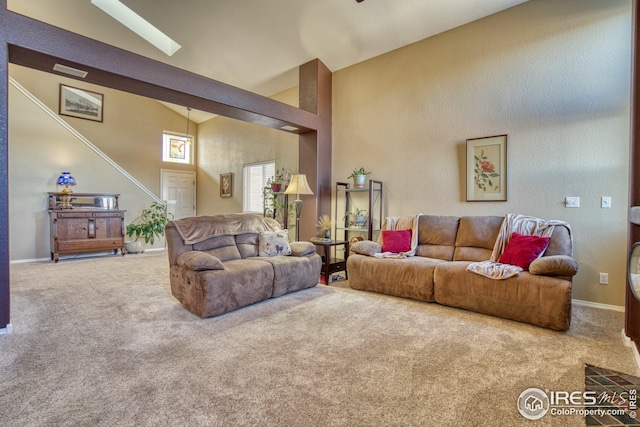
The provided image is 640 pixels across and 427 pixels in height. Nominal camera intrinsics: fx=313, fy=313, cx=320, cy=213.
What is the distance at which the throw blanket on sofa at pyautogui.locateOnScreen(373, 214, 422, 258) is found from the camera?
3.94 meters

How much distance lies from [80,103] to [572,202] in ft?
31.3

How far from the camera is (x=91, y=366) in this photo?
2.04 metres

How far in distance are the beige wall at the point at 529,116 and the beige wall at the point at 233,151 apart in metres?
2.20

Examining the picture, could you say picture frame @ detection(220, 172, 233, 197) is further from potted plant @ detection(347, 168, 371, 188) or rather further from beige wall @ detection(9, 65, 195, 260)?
potted plant @ detection(347, 168, 371, 188)

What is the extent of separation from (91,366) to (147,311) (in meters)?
1.11

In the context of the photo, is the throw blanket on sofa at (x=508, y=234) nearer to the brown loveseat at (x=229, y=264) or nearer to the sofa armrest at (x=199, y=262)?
the brown loveseat at (x=229, y=264)

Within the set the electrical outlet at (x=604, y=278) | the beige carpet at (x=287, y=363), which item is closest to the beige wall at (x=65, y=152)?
the beige carpet at (x=287, y=363)

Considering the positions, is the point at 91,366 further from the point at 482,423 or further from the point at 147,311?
the point at 482,423

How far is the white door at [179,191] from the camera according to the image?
872 centimetres

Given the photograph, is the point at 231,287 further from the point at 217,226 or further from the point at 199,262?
the point at 217,226

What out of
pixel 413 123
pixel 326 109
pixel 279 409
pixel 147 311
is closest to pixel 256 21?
pixel 326 109

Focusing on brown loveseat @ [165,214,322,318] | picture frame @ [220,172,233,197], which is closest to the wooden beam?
brown loveseat @ [165,214,322,318]

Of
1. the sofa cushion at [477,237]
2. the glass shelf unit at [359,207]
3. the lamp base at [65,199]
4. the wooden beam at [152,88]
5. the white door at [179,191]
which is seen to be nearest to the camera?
the wooden beam at [152,88]

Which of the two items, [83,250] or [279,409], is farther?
[83,250]
